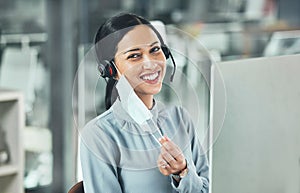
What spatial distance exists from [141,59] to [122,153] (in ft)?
0.40

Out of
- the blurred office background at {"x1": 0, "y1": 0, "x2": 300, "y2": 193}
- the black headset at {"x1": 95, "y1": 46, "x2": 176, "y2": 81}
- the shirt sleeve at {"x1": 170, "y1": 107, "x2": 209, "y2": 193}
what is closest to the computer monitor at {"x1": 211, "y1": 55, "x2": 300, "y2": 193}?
the shirt sleeve at {"x1": 170, "y1": 107, "x2": 209, "y2": 193}

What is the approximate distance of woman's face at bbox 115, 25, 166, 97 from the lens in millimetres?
702

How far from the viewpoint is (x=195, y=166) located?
2.49ft

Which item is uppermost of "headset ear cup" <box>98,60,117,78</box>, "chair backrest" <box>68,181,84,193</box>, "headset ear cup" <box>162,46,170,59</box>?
"headset ear cup" <box>162,46,170,59</box>

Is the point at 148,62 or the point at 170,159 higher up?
the point at 148,62

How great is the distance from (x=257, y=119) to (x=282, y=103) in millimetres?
53

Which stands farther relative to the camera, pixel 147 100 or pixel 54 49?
pixel 54 49

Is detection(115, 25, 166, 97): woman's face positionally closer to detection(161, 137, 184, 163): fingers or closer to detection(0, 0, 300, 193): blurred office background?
detection(161, 137, 184, 163): fingers

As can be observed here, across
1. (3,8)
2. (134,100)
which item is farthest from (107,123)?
(3,8)

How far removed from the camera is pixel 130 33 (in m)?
0.71

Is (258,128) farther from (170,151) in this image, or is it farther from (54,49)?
(54,49)

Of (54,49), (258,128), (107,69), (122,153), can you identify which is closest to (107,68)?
(107,69)

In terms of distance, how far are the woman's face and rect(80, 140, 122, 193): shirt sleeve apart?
10cm

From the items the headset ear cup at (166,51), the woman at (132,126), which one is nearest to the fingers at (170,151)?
the woman at (132,126)
